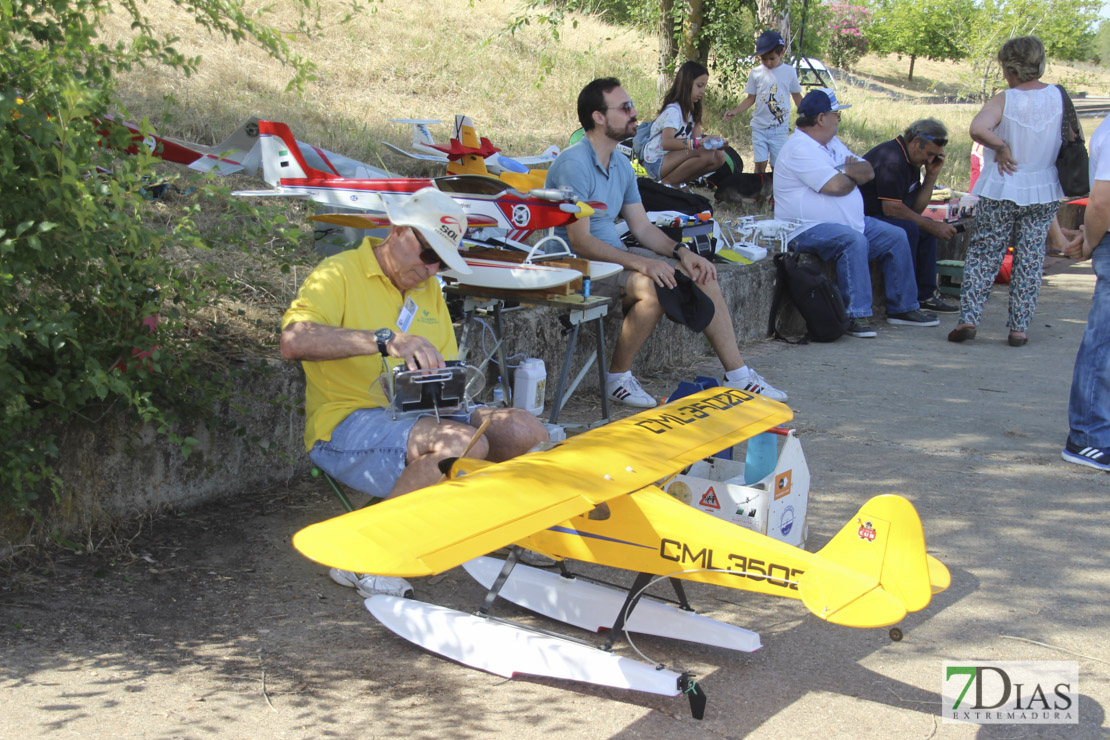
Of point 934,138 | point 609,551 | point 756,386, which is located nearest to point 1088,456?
point 756,386

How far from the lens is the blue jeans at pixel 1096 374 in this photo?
4.64 metres

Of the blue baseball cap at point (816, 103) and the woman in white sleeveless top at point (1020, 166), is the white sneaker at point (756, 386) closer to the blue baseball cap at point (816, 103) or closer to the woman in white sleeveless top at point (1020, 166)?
the woman in white sleeveless top at point (1020, 166)

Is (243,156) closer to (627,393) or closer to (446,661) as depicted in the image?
(627,393)

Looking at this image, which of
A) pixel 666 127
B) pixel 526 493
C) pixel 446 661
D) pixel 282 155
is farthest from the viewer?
pixel 666 127

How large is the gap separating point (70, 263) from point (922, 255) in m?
7.44

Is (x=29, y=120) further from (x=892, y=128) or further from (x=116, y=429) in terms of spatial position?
(x=892, y=128)

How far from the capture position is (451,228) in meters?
3.46

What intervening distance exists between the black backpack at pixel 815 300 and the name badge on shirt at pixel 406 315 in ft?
Answer: 14.5

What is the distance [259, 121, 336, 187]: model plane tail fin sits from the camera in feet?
17.4

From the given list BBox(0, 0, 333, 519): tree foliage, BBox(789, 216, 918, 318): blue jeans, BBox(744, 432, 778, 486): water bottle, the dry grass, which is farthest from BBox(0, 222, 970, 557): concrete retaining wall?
BBox(789, 216, 918, 318): blue jeans

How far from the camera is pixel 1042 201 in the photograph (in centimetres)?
676

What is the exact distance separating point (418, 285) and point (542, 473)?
3.76 ft

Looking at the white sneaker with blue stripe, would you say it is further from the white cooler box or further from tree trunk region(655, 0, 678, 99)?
tree trunk region(655, 0, 678, 99)

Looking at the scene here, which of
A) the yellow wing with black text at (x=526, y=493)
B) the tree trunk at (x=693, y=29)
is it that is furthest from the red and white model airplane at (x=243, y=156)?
the tree trunk at (x=693, y=29)
